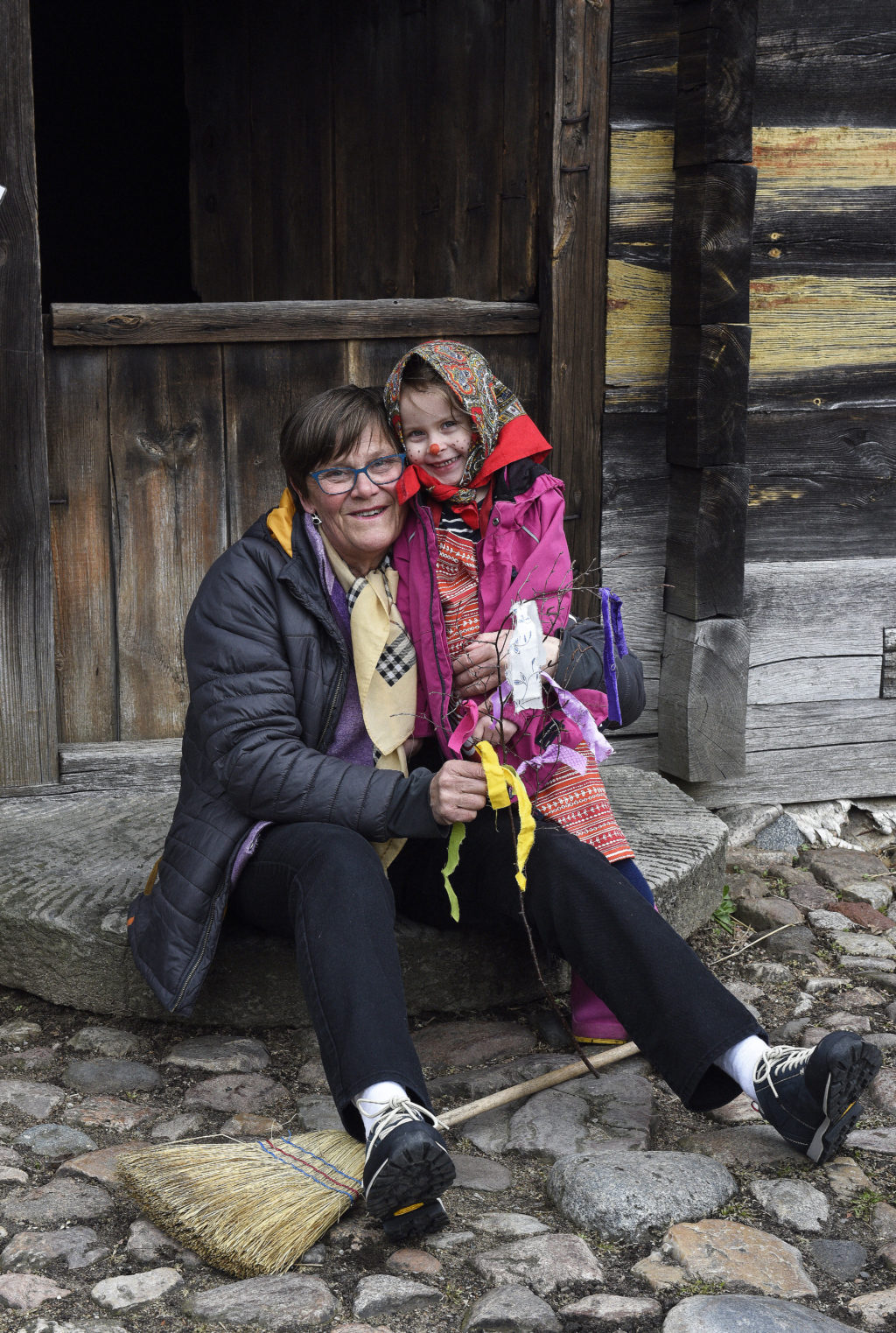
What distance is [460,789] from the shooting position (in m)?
2.36

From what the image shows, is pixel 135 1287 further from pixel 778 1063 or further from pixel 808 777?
pixel 808 777

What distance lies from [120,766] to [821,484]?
2.15 m

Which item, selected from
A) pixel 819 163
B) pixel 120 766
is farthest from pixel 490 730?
pixel 819 163

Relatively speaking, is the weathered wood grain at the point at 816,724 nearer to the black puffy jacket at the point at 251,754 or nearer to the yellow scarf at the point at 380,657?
the yellow scarf at the point at 380,657

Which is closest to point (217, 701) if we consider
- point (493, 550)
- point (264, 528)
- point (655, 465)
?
point (264, 528)

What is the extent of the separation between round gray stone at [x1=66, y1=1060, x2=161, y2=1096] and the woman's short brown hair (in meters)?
1.22

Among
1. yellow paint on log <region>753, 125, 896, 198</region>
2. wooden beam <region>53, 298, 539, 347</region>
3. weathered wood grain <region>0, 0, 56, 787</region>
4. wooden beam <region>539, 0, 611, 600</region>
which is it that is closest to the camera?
weathered wood grain <region>0, 0, 56, 787</region>

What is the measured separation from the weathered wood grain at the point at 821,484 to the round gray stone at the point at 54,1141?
242 cm

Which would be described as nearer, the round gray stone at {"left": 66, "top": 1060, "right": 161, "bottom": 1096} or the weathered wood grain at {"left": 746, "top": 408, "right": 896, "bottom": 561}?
the round gray stone at {"left": 66, "top": 1060, "right": 161, "bottom": 1096}

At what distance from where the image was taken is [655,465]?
149 inches

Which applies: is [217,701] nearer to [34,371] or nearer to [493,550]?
[493,550]

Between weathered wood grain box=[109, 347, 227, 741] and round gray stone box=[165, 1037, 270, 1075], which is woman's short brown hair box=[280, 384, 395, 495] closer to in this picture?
weathered wood grain box=[109, 347, 227, 741]

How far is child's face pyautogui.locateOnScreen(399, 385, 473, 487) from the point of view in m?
2.69

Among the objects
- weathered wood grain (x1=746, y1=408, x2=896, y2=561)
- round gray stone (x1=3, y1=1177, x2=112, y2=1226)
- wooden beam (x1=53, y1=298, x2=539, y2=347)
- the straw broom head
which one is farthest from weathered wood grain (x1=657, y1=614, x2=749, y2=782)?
round gray stone (x1=3, y1=1177, x2=112, y2=1226)
